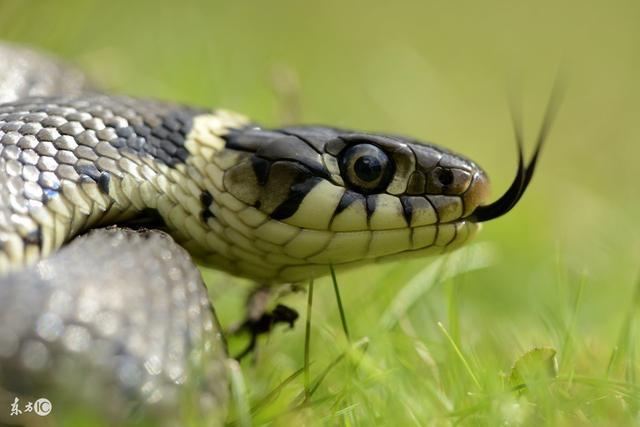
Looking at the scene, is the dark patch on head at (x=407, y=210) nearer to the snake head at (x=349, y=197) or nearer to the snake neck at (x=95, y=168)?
the snake head at (x=349, y=197)

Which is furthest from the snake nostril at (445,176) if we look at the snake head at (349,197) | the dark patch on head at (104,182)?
the dark patch on head at (104,182)

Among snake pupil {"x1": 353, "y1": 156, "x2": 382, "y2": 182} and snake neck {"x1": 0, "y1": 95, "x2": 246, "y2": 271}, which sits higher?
snake pupil {"x1": 353, "y1": 156, "x2": 382, "y2": 182}

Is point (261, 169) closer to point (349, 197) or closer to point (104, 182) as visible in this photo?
point (349, 197)

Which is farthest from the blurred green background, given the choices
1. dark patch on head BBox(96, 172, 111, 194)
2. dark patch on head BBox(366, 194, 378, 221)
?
dark patch on head BBox(96, 172, 111, 194)

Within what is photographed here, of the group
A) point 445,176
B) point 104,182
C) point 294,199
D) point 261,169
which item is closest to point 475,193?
point 445,176

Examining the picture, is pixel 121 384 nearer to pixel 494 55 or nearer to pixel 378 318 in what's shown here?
pixel 378 318

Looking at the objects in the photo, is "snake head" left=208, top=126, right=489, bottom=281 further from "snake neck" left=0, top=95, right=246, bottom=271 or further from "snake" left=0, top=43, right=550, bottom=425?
"snake neck" left=0, top=95, right=246, bottom=271
